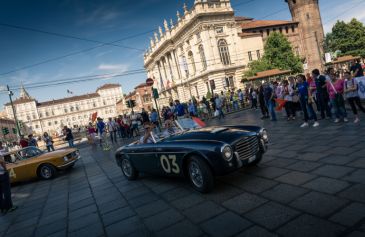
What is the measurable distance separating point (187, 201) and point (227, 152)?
111 centimetres

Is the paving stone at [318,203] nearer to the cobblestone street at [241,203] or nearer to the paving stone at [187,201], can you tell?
the cobblestone street at [241,203]

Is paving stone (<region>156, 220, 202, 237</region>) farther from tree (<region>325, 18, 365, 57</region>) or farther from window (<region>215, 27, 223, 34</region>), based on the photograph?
tree (<region>325, 18, 365, 57</region>)

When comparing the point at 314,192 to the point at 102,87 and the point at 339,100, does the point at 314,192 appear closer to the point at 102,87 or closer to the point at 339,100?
the point at 339,100

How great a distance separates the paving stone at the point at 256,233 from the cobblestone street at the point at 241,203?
12mm

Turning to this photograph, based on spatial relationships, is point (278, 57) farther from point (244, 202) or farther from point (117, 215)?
point (117, 215)

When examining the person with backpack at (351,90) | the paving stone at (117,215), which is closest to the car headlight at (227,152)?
the paving stone at (117,215)

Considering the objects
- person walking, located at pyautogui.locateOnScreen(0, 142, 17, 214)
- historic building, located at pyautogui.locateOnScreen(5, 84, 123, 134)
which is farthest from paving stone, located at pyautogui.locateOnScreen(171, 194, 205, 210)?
historic building, located at pyautogui.locateOnScreen(5, 84, 123, 134)

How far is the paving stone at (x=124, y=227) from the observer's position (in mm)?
4137

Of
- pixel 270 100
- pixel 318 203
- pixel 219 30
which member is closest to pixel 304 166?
pixel 318 203

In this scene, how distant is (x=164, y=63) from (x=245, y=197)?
64.2 m

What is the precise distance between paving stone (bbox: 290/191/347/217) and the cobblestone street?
0.01m

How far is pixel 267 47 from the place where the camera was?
47188mm

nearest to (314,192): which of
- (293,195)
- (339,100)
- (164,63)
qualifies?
(293,195)

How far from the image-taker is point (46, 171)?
10.2 metres
